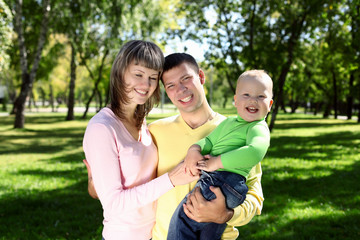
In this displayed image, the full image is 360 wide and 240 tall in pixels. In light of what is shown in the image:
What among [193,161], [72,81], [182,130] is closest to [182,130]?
[182,130]

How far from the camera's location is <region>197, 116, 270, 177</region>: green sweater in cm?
215

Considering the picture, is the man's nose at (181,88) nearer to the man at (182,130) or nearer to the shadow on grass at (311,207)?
the man at (182,130)

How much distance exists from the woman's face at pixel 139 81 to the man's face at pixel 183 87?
172 mm

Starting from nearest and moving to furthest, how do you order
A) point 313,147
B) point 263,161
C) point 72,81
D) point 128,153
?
point 128,153 → point 263,161 → point 313,147 → point 72,81

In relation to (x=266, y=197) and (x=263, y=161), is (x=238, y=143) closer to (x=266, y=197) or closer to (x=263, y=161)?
(x=266, y=197)

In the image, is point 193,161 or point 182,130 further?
point 182,130

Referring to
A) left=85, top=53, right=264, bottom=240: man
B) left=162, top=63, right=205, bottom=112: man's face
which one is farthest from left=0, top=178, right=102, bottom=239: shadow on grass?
left=162, top=63, right=205, bottom=112: man's face

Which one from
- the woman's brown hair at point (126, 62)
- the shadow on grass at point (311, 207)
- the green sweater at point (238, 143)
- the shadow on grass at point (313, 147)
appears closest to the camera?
the green sweater at point (238, 143)

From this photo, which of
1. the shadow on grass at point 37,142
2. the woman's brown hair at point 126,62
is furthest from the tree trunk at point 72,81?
the woman's brown hair at point 126,62

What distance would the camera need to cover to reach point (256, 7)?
1734 centimetres

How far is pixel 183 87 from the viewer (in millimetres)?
2650

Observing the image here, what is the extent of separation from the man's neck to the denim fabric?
23.3 inches

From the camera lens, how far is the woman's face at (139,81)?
7.91 feet

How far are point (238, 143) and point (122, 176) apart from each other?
87 centimetres
